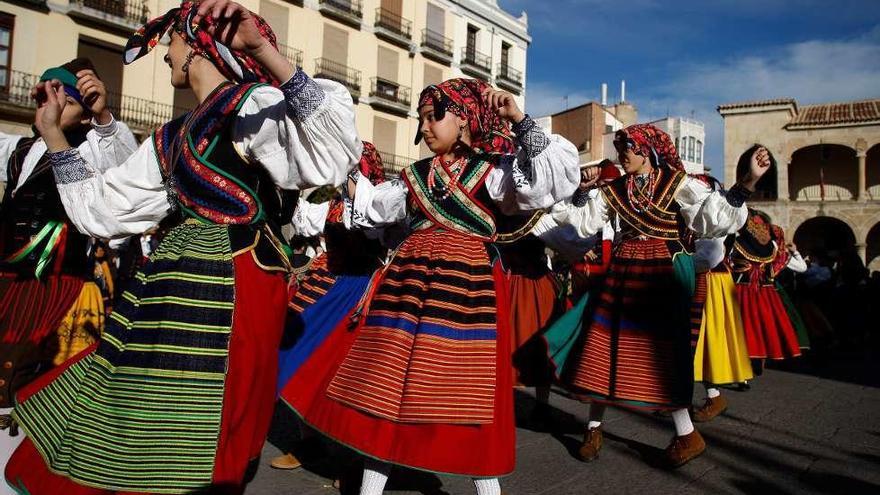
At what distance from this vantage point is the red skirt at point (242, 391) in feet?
5.85

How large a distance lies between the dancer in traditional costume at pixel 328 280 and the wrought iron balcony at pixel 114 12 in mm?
16198

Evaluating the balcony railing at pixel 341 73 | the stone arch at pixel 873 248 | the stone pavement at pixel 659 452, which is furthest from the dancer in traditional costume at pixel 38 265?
the stone arch at pixel 873 248

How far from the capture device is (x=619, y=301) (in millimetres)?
3693

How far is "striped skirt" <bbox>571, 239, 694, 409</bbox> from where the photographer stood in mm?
3436

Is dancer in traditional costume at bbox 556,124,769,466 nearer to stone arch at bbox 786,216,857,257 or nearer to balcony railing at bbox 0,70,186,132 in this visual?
balcony railing at bbox 0,70,186,132

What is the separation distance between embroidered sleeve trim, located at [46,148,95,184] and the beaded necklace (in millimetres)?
2907

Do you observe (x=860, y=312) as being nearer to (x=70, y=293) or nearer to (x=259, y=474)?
(x=259, y=474)

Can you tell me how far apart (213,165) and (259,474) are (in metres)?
1.93

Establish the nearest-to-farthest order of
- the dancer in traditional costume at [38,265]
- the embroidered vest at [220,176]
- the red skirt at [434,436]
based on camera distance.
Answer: the embroidered vest at [220,176] → the red skirt at [434,436] → the dancer in traditional costume at [38,265]

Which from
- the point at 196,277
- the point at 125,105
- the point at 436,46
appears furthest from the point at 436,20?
the point at 196,277

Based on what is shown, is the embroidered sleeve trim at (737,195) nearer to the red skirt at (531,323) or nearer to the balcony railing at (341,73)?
the red skirt at (531,323)

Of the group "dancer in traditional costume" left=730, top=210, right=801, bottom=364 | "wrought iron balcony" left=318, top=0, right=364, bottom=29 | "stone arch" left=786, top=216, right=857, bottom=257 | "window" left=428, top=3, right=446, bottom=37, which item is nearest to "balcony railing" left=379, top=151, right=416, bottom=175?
"wrought iron balcony" left=318, top=0, right=364, bottom=29

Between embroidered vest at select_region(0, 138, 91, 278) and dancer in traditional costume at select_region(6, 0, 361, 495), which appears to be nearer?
dancer in traditional costume at select_region(6, 0, 361, 495)

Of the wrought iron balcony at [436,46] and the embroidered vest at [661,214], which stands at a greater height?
the wrought iron balcony at [436,46]
